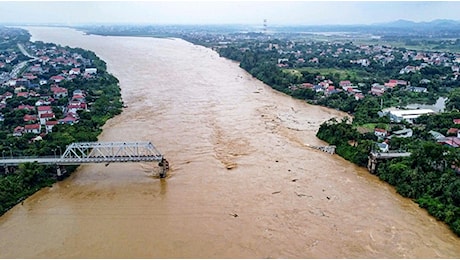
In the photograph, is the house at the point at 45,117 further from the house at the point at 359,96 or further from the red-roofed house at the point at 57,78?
the house at the point at 359,96

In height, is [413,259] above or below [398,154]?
below

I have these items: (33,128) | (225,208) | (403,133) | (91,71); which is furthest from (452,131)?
(91,71)

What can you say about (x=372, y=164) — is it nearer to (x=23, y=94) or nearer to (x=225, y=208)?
(x=225, y=208)

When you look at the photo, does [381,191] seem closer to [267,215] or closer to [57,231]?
[267,215]

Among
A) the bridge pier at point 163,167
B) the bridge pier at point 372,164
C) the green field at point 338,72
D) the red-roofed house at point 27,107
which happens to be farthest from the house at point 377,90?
the red-roofed house at point 27,107

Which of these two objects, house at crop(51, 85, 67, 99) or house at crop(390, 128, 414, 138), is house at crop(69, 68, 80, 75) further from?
house at crop(390, 128, 414, 138)

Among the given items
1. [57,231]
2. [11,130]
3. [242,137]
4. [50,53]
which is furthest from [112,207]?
[50,53]

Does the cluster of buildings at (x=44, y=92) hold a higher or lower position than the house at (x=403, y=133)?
higher

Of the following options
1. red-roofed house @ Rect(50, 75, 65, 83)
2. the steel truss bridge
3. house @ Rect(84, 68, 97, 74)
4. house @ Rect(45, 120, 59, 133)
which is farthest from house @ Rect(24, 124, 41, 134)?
house @ Rect(84, 68, 97, 74)

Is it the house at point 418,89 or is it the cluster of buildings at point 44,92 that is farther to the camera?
the house at point 418,89
